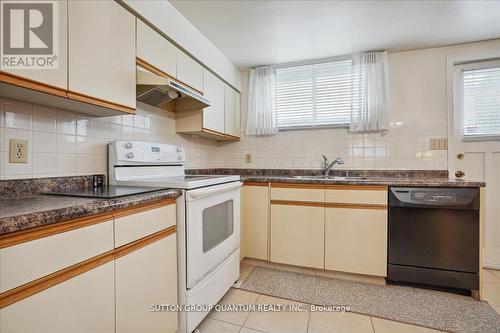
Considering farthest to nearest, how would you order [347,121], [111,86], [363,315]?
[347,121] < [363,315] < [111,86]

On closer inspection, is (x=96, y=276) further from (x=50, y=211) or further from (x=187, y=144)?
(x=187, y=144)

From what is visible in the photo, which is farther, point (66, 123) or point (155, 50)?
point (155, 50)

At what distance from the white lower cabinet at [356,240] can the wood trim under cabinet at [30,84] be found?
77.3 inches

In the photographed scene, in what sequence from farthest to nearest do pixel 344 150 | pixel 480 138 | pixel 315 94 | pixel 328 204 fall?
pixel 315 94 → pixel 344 150 → pixel 480 138 → pixel 328 204

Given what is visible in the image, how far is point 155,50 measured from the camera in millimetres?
1608

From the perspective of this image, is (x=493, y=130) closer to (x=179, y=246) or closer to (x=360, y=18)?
(x=360, y=18)

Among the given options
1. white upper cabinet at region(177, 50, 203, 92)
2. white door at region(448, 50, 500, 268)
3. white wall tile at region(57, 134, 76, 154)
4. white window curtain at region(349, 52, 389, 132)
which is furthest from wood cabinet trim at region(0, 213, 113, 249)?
white door at region(448, 50, 500, 268)

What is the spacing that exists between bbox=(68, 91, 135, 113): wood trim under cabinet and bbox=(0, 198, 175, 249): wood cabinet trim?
0.59 metres

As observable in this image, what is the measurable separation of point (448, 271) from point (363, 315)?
0.81m

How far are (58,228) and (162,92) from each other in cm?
116

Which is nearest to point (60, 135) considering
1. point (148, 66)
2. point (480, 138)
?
point (148, 66)

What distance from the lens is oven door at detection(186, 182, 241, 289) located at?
135cm

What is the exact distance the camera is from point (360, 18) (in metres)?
1.92

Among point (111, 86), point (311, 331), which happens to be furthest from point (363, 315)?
point (111, 86)
